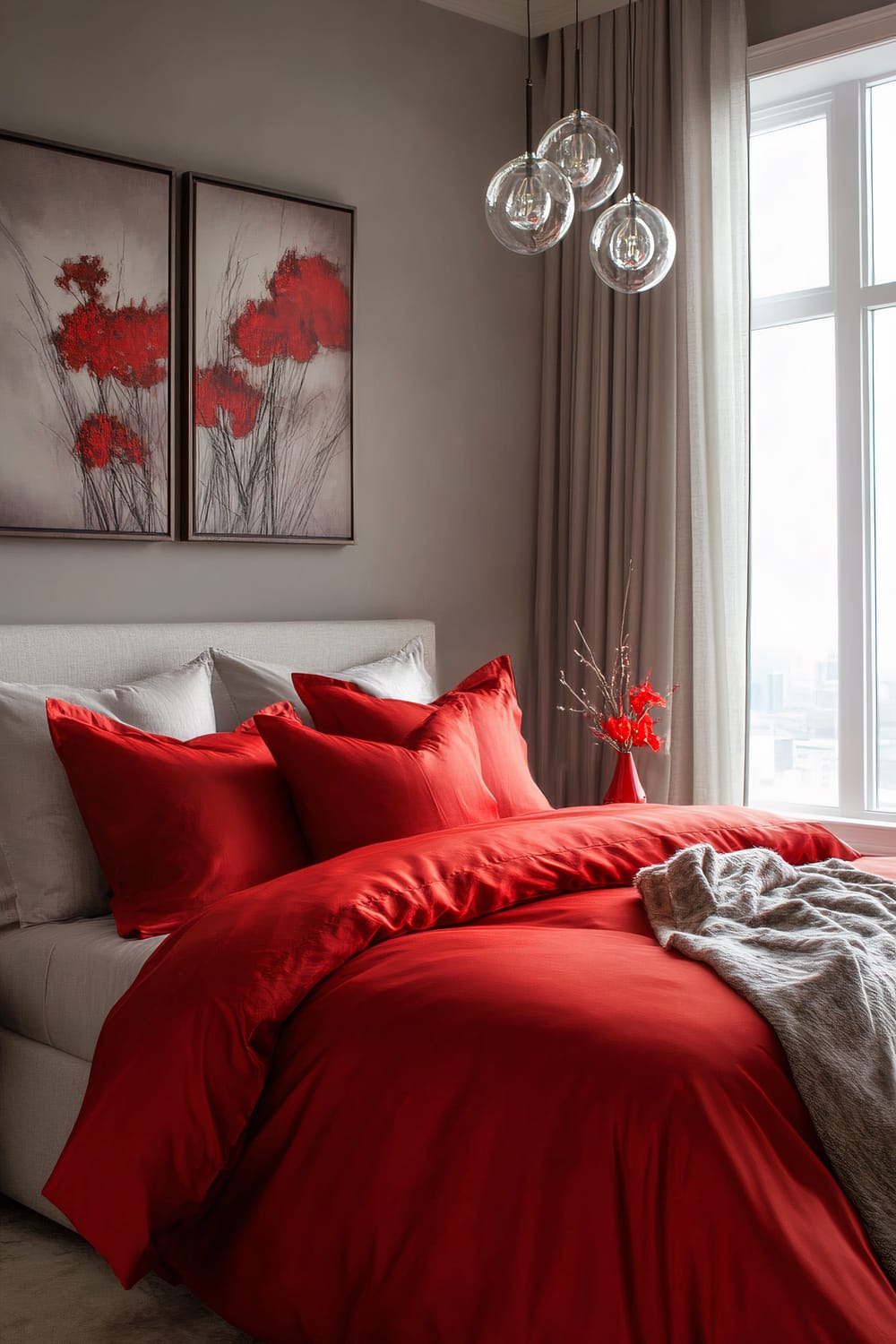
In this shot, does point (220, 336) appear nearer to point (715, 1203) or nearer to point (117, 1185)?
point (117, 1185)

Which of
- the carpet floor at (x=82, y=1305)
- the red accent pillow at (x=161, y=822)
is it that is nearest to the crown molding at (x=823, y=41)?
the red accent pillow at (x=161, y=822)

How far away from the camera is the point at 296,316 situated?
12.1ft

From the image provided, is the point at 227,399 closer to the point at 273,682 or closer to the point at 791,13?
the point at 273,682

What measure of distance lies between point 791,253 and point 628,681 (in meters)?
1.48

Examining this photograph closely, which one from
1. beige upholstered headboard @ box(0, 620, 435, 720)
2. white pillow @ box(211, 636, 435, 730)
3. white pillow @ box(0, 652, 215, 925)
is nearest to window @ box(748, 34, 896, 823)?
beige upholstered headboard @ box(0, 620, 435, 720)

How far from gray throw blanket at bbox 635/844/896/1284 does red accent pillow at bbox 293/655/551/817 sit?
0.79 m

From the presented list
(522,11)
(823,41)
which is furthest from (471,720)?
(522,11)

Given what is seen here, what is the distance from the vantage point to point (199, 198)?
345cm

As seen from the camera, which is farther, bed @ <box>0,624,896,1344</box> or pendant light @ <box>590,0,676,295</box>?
pendant light @ <box>590,0,676,295</box>

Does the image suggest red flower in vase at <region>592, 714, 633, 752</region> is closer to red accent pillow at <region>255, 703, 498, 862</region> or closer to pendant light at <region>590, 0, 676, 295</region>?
red accent pillow at <region>255, 703, 498, 862</region>

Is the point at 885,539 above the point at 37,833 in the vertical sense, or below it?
above

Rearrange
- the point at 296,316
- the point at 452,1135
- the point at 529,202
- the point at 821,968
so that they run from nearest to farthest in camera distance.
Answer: the point at 452,1135 < the point at 821,968 < the point at 529,202 < the point at 296,316

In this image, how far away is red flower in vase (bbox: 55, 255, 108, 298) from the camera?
3166 millimetres

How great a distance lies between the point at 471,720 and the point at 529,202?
1.35 metres
